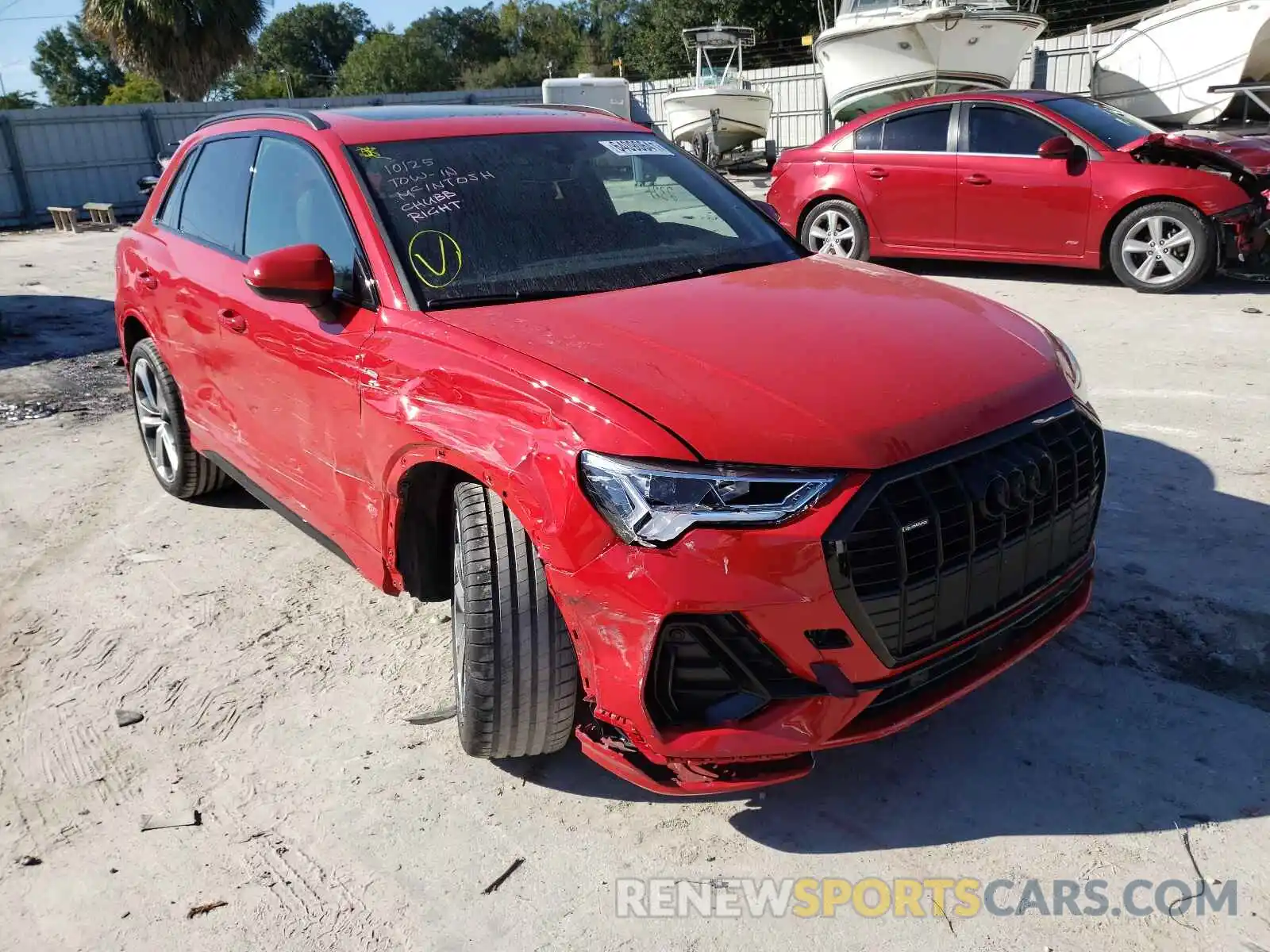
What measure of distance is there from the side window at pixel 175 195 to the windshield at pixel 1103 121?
691 cm

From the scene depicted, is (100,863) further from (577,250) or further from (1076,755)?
(1076,755)

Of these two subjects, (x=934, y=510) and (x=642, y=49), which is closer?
(x=934, y=510)

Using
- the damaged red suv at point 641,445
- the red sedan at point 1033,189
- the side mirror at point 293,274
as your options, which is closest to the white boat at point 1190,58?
the red sedan at point 1033,189

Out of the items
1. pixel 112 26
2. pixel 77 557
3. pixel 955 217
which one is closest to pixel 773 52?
pixel 112 26

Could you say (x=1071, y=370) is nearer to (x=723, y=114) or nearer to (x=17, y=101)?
(x=723, y=114)

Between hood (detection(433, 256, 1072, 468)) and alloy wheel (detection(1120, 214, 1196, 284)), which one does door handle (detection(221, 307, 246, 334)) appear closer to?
hood (detection(433, 256, 1072, 468))

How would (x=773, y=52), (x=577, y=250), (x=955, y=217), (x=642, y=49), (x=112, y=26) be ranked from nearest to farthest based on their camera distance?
1. (x=577, y=250)
2. (x=955, y=217)
3. (x=112, y=26)
4. (x=773, y=52)
5. (x=642, y=49)

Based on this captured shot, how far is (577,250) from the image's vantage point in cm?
326

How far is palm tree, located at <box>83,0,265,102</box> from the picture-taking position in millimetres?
26359

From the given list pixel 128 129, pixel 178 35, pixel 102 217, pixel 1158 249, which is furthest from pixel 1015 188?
pixel 178 35

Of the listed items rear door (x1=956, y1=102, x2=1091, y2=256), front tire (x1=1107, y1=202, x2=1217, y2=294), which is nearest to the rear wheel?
rear door (x1=956, y1=102, x2=1091, y2=256)

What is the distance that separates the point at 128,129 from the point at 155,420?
68.2 ft

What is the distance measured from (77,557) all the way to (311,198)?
2137 mm

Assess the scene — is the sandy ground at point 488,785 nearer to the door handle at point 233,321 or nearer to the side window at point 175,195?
the door handle at point 233,321
